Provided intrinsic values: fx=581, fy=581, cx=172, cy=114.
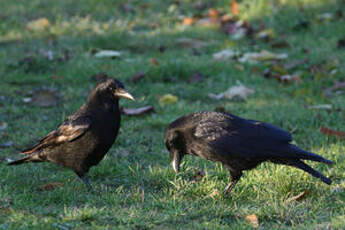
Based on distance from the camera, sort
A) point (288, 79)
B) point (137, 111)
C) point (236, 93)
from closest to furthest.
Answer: point (137, 111) < point (236, 93) < point (288, 79)

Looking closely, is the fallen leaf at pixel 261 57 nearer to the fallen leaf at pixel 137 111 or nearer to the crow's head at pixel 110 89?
the fallen leaf at pixel 137 111

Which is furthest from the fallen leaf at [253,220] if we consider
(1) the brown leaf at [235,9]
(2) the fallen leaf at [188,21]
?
(1) the brown leaf at [235,9]

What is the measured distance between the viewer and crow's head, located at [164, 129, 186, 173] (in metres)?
4.62

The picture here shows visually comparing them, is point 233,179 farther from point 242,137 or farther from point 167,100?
point 167,100

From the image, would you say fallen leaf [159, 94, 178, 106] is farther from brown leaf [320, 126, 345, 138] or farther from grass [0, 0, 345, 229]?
brown leaf [320, 126, 345, 138]

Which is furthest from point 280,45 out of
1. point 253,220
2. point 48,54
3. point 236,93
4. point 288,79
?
point 253,220

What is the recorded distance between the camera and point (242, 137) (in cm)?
434

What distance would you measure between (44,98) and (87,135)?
2.52 meters

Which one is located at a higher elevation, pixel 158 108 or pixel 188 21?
pixel 188 21

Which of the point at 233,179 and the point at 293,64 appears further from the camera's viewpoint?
the point at 293,64

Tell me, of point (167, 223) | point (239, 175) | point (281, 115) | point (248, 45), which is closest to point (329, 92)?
point (281, 115)

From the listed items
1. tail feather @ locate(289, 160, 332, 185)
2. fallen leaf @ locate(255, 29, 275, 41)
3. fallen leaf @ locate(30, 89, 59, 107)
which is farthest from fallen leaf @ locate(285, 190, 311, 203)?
fallen leaf @ locate(255, 29, 275, 41)

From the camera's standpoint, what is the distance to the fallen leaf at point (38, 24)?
9.46 metres

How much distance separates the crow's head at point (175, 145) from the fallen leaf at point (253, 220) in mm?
906
